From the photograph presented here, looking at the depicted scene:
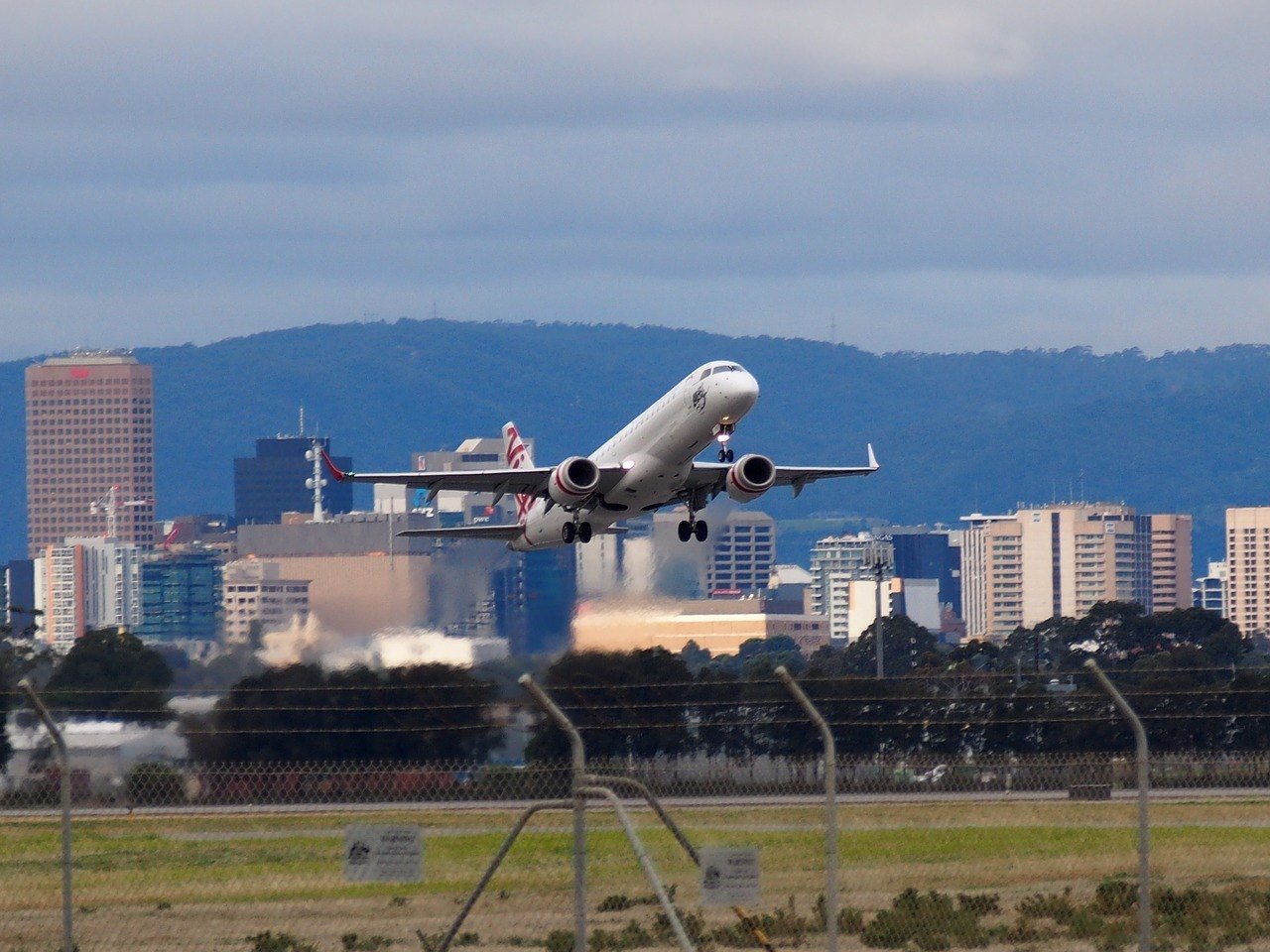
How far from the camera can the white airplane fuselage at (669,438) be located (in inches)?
2024

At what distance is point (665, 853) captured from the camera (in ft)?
97.3

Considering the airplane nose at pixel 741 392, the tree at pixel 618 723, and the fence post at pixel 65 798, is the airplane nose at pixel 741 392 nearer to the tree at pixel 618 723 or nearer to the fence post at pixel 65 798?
the tree at pixel 618 723

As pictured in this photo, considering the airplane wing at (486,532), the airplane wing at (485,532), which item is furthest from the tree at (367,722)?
the airplane wing at (486,532)

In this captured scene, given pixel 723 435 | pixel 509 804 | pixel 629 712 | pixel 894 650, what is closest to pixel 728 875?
pixel 629 712

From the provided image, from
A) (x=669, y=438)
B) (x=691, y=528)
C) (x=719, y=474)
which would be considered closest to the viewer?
(x=669, y=438)

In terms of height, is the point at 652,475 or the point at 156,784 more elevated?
the point at 652,475

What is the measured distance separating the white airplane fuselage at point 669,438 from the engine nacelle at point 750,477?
3.62ft

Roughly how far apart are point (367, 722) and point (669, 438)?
91.4 ft

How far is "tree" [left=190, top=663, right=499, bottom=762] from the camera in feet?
81.2

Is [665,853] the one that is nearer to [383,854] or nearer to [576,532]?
[383,854]

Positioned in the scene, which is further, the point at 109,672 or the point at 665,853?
the point at 109,672

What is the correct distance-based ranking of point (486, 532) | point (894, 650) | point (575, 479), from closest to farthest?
point (575, 479) → point (486, 532) → point (894, 650)

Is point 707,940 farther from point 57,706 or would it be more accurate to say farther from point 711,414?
point 711,414

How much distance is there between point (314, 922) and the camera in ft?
86.0
